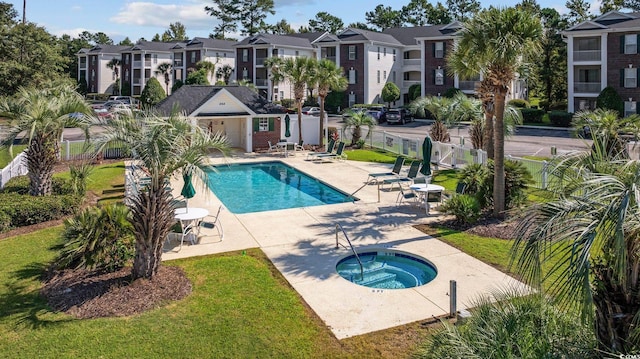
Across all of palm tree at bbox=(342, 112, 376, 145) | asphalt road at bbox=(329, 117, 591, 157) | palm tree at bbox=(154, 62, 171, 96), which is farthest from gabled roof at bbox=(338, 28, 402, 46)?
palm tree at bbox=(154, 62, 171, 96)

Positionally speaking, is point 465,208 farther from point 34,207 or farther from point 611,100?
point 611,100

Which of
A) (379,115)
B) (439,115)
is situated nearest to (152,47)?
(379,115)

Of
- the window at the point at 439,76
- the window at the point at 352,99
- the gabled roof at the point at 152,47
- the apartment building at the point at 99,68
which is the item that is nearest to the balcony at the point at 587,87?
the window at the point at 439,76

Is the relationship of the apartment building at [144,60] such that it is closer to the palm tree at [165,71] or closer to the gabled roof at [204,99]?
the palm tree at [165,71]

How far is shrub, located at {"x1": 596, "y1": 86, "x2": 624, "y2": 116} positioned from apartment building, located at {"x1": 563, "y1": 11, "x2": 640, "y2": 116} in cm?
90

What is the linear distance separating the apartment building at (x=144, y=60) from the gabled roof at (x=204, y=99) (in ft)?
130

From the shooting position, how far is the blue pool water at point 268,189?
18734mm

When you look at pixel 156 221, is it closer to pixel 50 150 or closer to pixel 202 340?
pixel 202 340

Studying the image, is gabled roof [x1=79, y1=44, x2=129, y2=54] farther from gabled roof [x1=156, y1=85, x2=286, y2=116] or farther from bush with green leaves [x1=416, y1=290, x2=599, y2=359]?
bush with green leaves [x1=416, y1=290, x2=599, y2=359]

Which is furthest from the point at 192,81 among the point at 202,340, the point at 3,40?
the point at 202,340

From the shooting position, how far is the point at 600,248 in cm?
503

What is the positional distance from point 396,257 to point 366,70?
155ft

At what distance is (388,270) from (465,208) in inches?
152

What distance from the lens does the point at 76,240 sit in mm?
10820
